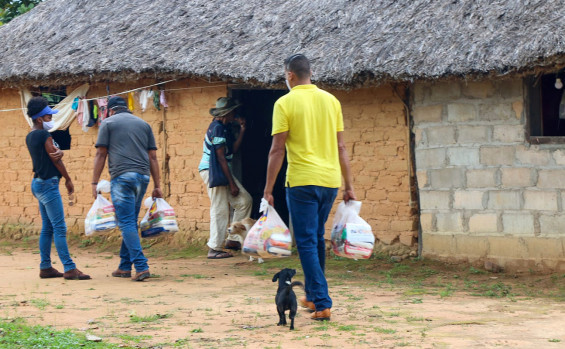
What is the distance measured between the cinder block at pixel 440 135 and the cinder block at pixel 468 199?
1.69 feet

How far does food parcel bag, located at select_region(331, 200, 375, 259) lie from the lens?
605 cm

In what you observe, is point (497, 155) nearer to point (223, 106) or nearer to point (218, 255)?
point (223, 106)

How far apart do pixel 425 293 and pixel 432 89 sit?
237 centimetres

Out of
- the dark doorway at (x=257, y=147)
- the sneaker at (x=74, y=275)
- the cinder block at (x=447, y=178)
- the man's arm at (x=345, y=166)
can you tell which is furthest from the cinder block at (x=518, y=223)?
the sneaker at (x=74, y=275)

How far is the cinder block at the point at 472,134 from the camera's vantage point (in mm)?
8320

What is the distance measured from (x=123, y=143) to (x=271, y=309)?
2384 millimetres

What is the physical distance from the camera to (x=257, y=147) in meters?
11.7

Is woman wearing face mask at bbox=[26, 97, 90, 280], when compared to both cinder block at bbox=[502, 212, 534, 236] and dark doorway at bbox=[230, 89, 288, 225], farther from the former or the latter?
cinder block at bbox=[502, 212, 534, 236]

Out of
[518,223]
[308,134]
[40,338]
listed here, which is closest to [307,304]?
[308,134]

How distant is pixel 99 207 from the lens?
7941 mm

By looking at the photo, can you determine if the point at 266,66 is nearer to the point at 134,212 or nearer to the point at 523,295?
the point at 134,212

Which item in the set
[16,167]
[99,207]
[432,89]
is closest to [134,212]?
[99,207]

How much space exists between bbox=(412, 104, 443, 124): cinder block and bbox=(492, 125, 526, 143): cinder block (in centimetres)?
63

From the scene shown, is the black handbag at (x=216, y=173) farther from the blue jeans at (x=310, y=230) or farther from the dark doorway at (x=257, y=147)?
the blue jeans at (x=310, y=230)
